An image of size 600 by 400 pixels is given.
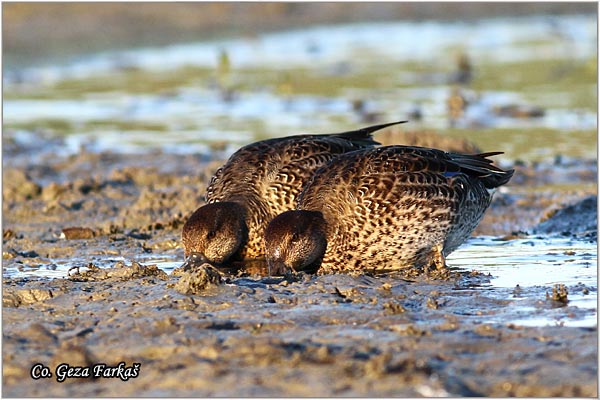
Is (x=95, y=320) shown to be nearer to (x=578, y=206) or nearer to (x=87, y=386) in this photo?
(x=87, y=386)

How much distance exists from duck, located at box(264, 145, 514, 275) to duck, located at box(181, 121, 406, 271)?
0.49m

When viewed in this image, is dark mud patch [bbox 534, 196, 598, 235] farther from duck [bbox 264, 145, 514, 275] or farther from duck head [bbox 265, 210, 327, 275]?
duck head [bbox 265, 210, 327, 275]

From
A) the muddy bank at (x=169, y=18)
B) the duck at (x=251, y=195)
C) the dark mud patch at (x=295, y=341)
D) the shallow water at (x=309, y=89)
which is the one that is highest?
the muddy bank at (x=169, y=18)

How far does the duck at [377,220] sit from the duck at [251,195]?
49 cm

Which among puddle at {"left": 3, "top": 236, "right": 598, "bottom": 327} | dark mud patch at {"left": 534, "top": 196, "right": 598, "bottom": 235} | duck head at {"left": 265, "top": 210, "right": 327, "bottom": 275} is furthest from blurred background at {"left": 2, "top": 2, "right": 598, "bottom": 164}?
duck head at {"left": 265, "top": 210, "right": 327, "bottom": 275}

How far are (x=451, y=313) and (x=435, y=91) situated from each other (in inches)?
411

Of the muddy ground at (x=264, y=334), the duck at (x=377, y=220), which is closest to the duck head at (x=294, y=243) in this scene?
the duck at (x=377, y=220)

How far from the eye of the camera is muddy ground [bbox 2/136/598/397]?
14.7 ft

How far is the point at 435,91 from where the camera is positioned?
15797 mm

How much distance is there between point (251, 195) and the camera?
301 inches

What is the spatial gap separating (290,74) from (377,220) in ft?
35.6

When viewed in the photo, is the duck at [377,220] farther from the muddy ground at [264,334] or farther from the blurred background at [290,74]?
the blurred background at [290,74]

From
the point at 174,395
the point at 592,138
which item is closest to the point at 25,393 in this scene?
the point at 174,395

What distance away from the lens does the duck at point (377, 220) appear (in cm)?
682
